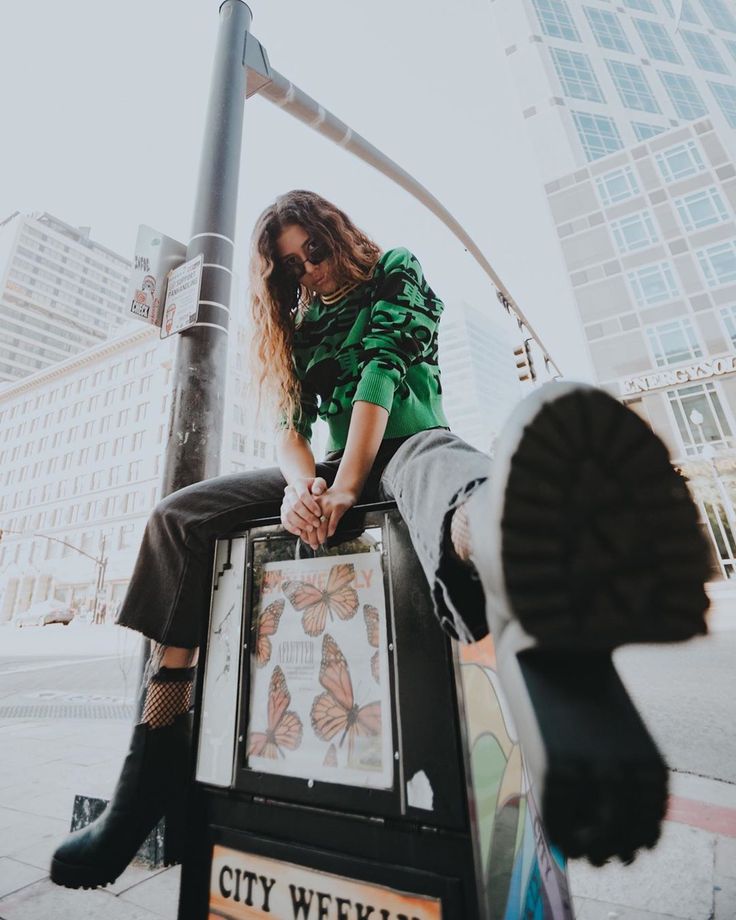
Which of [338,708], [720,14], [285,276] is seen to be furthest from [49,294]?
[720,14]

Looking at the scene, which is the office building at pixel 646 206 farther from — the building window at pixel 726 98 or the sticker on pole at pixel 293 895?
the sticker on pole at pixel 293 895

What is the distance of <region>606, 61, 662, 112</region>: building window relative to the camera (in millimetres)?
35438

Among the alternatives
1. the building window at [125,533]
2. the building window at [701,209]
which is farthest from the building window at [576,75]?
the building window at [125,533]

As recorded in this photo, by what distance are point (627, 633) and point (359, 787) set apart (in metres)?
0.77

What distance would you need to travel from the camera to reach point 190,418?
7.64 feet

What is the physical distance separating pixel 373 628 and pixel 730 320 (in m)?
29.9

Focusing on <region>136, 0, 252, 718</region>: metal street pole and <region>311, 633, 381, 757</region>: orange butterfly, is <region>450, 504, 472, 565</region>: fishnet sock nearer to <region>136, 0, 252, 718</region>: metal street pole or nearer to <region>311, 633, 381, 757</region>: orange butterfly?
<region>311, 633, 381, 757</region>: orange butterfly

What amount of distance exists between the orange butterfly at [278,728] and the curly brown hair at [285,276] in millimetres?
969

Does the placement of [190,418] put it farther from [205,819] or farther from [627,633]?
[627,633]

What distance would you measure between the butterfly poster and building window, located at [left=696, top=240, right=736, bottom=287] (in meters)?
31.1

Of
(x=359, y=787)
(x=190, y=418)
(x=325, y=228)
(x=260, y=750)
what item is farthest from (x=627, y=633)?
(x=190, y=418)

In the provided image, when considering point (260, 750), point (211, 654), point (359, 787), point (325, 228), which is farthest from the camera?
point (325, 228)

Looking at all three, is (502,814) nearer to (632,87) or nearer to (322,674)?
(322,674)

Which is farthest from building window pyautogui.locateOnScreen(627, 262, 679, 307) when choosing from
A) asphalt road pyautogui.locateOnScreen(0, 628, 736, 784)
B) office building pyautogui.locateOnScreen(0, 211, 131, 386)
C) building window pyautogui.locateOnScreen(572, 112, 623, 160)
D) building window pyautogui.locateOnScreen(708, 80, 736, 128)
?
office building pyautogui.locateOnScreen(0, 211, 131, 386)
